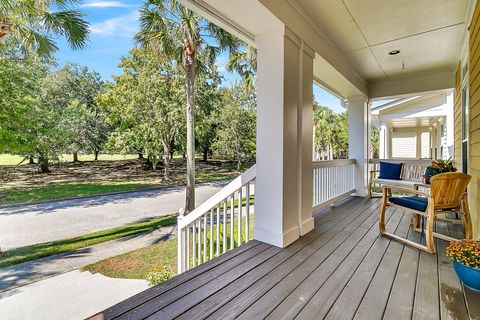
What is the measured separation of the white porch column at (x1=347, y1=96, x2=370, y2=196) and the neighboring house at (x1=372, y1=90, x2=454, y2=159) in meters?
1.53

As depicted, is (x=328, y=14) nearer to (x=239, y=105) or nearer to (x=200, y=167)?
(x=239, y=105)

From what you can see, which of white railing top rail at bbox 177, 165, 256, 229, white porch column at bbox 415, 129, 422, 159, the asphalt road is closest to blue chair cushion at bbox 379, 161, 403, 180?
white railing top rail at bbox 177, 165, 256, 229

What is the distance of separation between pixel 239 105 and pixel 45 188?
10.9 m

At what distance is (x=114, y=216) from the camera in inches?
322

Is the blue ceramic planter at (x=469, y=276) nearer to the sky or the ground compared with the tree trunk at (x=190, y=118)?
nearer to the ground

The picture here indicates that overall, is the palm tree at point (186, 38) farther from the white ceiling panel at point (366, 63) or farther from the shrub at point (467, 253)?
the shrub at point (467, 253)

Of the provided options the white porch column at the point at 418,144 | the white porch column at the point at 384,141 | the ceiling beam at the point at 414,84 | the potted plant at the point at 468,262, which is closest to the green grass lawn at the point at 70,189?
the white porch column at the point at 384,141

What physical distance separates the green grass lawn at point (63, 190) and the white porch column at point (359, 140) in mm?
11103

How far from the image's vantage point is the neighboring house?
595 cm

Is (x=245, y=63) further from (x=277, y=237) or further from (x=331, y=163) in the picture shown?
(x=277, y=237)

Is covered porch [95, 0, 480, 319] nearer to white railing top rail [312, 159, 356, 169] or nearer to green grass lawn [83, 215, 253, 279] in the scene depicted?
white railing top rail [312, 159, 356, 169]

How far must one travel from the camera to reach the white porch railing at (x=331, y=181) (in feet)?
12.3

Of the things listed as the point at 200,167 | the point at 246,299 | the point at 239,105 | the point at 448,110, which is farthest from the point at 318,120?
the point at 246,299

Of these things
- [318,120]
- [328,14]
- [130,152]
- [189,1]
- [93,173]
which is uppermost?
[318,120]
